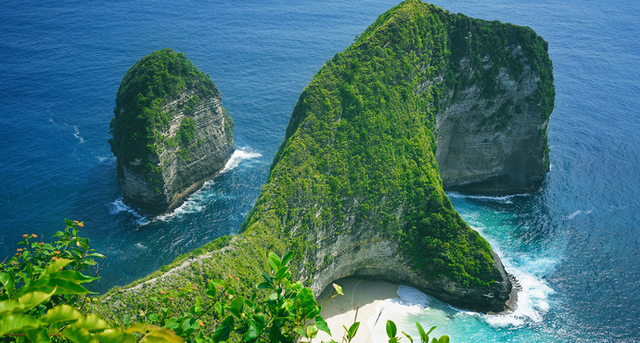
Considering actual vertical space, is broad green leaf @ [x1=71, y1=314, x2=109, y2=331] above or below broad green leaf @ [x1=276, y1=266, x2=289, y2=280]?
above

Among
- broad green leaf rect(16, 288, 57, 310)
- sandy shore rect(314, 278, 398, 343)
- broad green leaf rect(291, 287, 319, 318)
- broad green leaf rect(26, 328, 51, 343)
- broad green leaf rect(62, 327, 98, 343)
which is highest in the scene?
broad green leaf rect(16, 288, 57, 310)

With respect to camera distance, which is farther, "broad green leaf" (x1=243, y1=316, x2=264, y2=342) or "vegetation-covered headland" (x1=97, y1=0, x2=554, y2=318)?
"vegetation-covered headland" (x1=97, y1=0, x2=554, y2=318)

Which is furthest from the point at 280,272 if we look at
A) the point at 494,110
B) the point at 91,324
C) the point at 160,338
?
the point at 494,110

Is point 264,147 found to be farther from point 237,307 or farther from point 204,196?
point 237,307

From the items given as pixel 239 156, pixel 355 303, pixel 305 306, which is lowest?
pixel 355 303

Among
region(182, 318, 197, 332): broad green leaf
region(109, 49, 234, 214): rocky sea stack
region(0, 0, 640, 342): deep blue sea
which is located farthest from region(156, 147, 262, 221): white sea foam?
region(182, 318, 197, 332): broad green leaf

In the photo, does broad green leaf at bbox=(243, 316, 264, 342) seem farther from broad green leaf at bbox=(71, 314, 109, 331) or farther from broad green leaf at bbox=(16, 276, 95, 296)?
broad green leaf at bbox=(16, 276, 95, 296)

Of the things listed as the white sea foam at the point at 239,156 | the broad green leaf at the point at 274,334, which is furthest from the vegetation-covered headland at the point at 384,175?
the broad green leaf at the point at 274,334

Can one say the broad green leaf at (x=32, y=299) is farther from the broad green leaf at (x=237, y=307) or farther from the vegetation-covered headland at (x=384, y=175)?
the vegetation-covered headland at (x=384, y=175)
